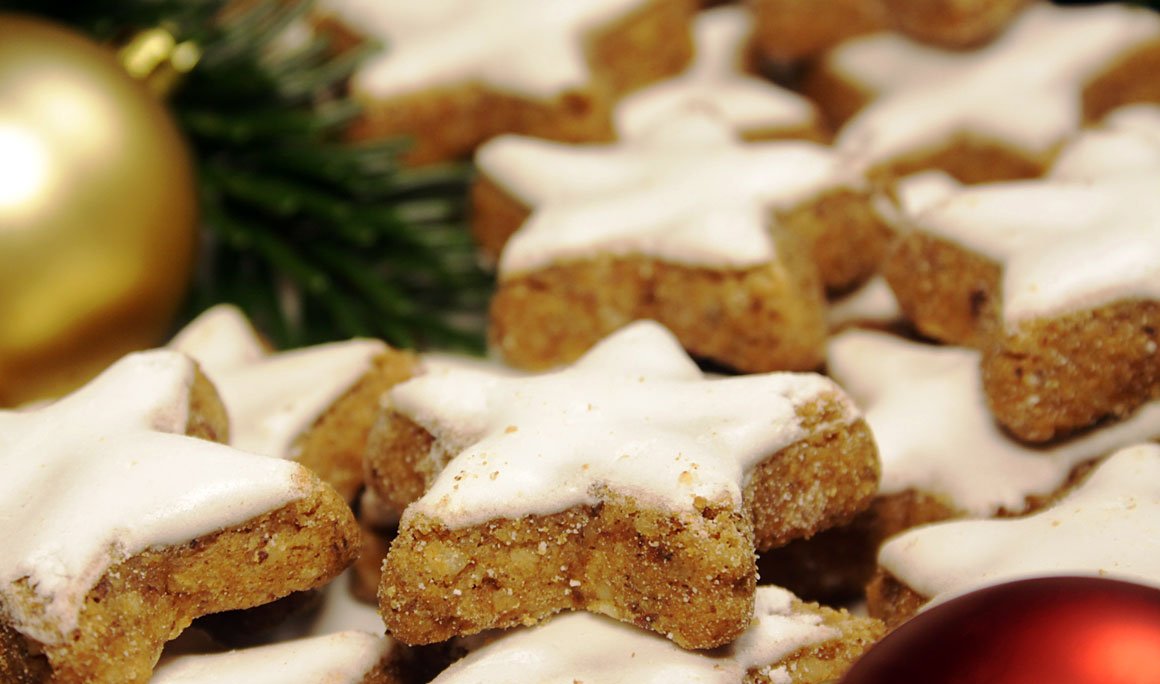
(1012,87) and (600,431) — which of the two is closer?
(600,431)

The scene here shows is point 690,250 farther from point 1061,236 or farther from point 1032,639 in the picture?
point 1032,639

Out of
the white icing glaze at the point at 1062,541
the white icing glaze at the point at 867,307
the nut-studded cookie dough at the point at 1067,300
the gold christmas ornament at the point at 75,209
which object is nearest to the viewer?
the white icing glaze at the point at 1062,541

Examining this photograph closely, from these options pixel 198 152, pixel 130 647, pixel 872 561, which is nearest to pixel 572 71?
pixel 198 152

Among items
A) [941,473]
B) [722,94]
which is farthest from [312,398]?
[722,94]

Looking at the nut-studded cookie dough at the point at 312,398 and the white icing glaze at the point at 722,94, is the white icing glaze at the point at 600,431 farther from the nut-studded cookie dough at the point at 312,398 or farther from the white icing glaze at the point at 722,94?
the white icing glaze at the point at 722,94

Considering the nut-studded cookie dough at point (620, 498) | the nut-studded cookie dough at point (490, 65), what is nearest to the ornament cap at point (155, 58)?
the nut-studded cookie dough at point (490, 65)

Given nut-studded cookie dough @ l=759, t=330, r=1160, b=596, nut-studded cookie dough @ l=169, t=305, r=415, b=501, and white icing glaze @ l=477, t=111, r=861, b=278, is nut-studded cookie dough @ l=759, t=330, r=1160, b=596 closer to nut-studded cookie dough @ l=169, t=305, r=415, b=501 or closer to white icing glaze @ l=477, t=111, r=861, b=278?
white icing glaze @ l=477, t=111, r=861, b=278

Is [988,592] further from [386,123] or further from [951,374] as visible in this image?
[386,123]
